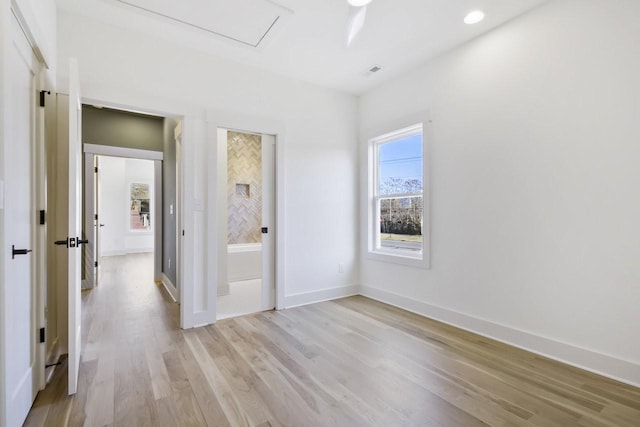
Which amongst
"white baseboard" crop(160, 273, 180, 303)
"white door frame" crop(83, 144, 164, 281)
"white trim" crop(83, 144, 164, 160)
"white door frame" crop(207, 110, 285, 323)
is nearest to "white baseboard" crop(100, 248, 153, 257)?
"white door frame" crop(83, 144, 164, 281)

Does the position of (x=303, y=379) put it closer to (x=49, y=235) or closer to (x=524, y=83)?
(x=49, y=235)

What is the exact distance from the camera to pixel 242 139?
235 inches

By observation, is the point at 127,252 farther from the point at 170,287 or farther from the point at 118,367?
the point at 118,367

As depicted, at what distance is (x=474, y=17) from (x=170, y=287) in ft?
16.1

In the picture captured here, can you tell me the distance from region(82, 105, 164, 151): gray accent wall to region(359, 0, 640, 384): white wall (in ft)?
14.5

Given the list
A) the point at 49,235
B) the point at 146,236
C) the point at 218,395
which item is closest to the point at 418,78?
the point at 218,395

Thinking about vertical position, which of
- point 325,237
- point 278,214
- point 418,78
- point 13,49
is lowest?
point 325,237

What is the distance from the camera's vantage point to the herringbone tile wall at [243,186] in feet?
19.0

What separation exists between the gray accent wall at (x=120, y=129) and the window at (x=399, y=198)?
12.2ft

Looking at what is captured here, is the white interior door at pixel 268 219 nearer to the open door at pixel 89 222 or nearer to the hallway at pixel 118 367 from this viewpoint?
the hallway at pixel 118 367

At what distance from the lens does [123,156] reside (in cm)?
495

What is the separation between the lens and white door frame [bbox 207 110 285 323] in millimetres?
3275

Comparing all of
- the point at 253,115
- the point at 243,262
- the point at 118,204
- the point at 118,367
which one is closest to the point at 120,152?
the point at 243,262

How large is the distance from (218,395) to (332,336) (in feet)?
4.02
